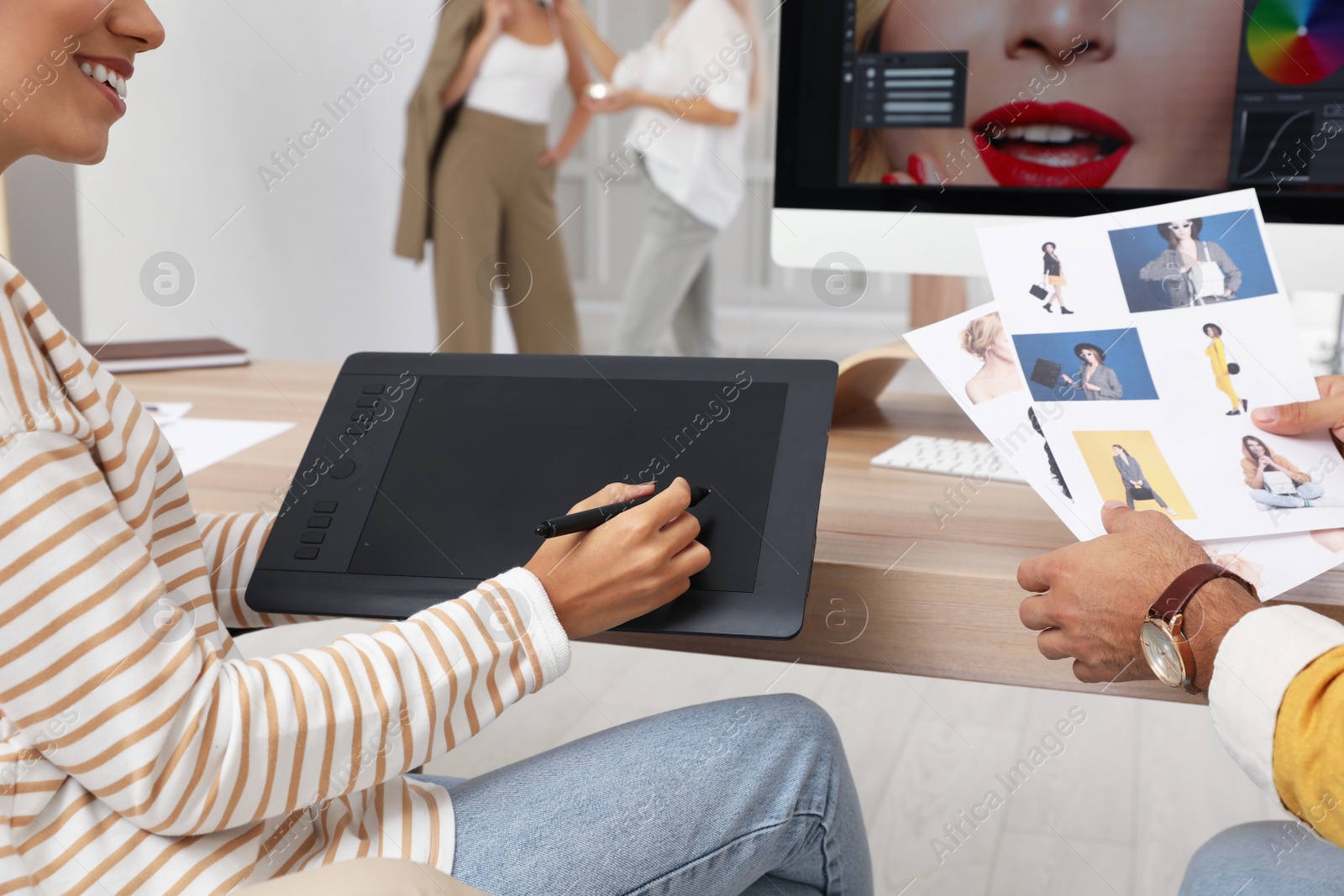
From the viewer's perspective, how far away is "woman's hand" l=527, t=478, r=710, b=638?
1.96 feet

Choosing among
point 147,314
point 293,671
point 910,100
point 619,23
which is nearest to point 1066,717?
point 910,100

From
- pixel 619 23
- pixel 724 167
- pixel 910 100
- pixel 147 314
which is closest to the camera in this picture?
pixel 910 100

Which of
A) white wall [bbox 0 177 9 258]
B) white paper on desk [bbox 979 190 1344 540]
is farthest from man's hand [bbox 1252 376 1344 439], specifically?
white wall [bbox 0 177 9 258]

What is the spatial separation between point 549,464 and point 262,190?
253 centimetres

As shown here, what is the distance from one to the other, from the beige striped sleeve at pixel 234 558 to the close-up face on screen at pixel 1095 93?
0.58 meters

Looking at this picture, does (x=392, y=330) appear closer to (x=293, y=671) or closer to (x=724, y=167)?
(x=724, y=167)

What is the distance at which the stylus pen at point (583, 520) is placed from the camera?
1.93 feet

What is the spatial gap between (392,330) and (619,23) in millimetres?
1660

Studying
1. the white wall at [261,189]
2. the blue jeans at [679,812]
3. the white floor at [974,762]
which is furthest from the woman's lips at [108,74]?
the white wall at [261,189]

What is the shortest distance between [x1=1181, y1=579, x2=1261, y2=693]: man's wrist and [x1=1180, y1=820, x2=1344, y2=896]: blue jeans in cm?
18

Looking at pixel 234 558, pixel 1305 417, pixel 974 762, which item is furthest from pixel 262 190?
pixel 1305 417

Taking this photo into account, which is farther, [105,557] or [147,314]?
[147,314]

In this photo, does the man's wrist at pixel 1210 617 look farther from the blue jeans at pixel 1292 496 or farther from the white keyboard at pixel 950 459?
the white keyboard at pixel 950 459

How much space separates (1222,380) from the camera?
2.22ft
